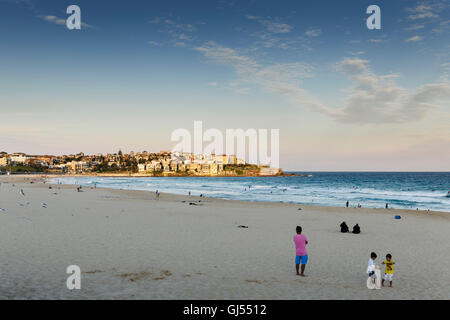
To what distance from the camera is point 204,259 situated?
13859 mm

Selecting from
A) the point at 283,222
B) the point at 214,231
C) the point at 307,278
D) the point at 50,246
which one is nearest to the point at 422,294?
the point at 307,278

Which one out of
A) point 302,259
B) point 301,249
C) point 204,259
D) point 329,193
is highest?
point 301,249

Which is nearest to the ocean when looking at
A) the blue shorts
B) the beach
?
the beach

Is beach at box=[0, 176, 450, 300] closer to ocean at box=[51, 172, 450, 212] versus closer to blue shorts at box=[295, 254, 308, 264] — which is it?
blue shorts at box=[295, 254, 308, 264]

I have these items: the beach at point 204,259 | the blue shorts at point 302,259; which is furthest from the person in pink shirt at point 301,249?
the beach at point 204,259

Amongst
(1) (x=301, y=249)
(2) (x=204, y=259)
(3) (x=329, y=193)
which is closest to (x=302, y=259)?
(1) (x=301, y=249)

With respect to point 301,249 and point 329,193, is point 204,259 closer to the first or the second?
point 301,249

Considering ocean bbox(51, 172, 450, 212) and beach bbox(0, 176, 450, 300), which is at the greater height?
beach bbox(0, 176, 450, 300)

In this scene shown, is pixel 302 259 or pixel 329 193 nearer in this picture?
pixel 302 259

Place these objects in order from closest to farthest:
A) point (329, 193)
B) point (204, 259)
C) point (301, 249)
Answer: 1. point (301, 249)
2. point (204, 259)
3. point (329, 193)

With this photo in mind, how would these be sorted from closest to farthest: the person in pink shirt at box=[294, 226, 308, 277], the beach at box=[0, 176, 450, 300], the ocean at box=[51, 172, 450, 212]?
the beach at box=[0, 176, 450, 300] → the person in pink shirt at box=[294, 226, 308, 277] → the ocean at box=[51, 172, 450, 212]

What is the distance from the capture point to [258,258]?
14328 mm

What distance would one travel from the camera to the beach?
10070 mm
